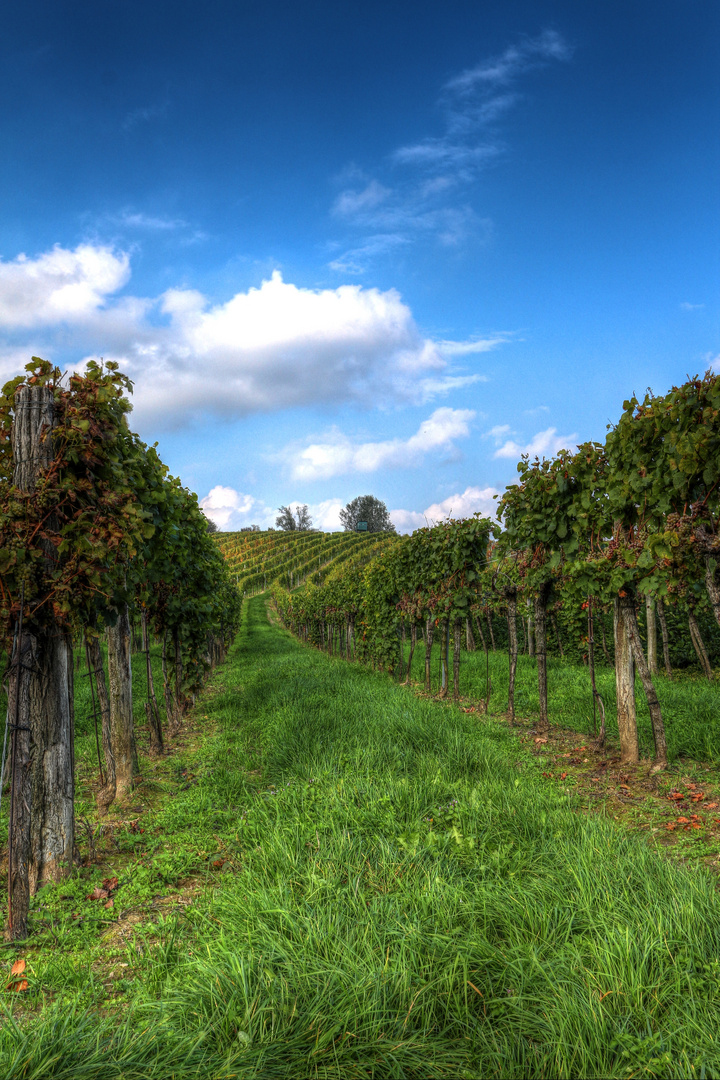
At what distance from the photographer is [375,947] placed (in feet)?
8.90

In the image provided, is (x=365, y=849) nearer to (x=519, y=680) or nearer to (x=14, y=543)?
(x=14, y=543)

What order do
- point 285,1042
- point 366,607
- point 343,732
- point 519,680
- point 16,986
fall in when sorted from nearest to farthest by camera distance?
1. point 285,1042
2. point 16,986
3. point 343,732
4. point 519,680
5. point 366,607

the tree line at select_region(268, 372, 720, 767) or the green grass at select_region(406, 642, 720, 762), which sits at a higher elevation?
the tree line at select_region(268, 372, 720, 767)

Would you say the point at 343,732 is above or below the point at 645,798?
above

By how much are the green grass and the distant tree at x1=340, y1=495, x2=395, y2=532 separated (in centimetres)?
10583

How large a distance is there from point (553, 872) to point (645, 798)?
3.16 meters

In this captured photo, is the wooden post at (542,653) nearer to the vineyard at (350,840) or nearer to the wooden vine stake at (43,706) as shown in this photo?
the vineyard at (350,840)

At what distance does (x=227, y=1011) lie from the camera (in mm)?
2285

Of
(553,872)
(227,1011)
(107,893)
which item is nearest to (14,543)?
(107,893)

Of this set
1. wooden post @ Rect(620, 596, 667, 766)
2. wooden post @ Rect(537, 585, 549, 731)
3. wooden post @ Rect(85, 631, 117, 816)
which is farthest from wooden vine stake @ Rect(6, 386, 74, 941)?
wooden post @ Rect(537, 585, 549, 731)

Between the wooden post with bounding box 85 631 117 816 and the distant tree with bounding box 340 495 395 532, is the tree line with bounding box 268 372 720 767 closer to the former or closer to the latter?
the wooden post with bounding box 85 631 117 816

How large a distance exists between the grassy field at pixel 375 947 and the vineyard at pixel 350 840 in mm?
17

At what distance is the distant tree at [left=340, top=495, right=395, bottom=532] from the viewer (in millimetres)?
122312

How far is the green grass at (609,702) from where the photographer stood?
744 centimetres
